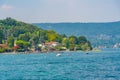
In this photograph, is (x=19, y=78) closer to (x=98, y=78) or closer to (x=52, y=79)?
(x=52, y=79)

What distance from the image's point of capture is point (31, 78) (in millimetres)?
56844

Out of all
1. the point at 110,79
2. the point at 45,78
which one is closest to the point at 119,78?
the point at 110,79

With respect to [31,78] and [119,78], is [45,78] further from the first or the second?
[119,78]

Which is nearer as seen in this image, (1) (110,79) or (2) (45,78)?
(1) (110,79)

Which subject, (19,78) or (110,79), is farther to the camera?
(19,78)

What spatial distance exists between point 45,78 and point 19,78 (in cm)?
344

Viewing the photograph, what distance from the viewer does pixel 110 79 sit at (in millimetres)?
A: 52969

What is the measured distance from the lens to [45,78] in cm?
5641

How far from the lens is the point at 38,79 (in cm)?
5519

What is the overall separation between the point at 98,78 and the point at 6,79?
11.7 metres

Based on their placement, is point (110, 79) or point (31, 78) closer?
point (110, 79)

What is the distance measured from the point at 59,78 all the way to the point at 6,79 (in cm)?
677

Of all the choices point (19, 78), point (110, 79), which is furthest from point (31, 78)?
point (110, 79)

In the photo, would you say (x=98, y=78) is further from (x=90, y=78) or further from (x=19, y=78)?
(x=19, y=78)
